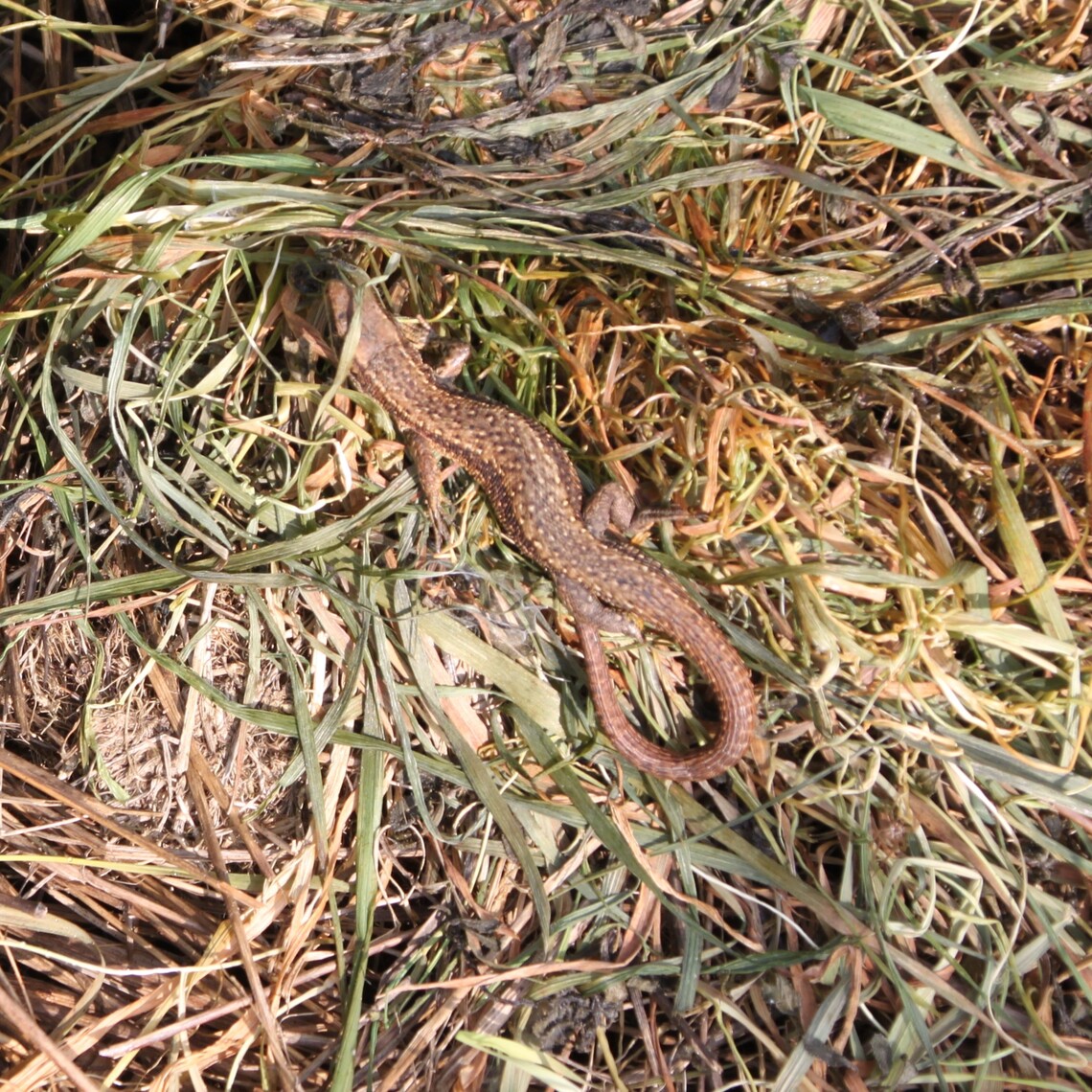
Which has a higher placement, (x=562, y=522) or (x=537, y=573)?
(x=562, y=522)

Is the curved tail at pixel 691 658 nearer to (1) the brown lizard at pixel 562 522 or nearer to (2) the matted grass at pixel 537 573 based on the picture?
(1) the brown lizard at pixel 562 522

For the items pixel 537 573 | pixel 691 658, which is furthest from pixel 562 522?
pixel 691 658

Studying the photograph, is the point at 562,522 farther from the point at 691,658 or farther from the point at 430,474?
the point at 691,658

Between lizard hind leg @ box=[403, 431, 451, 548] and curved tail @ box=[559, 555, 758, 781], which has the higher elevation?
lizard hind leg @ box=[403, 431, 451, 548]

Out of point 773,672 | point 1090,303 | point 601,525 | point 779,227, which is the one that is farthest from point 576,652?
point 1090,303

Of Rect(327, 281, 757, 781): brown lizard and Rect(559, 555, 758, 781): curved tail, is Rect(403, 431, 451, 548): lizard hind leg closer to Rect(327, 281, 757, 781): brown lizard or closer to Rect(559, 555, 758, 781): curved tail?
Rect(327, 281, 757, 781): brown lizard

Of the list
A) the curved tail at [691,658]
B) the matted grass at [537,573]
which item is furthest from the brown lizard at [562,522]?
the matted grass at [537,573]

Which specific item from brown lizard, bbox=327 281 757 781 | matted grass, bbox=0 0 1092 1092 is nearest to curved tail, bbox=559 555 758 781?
brown lizard, bbox=327 281 757 781

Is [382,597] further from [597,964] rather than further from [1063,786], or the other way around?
[1063,786]
